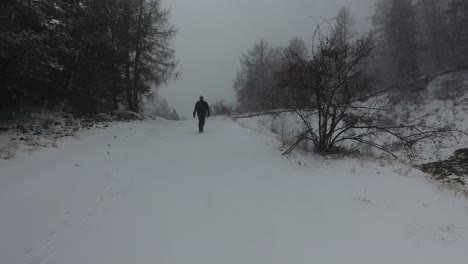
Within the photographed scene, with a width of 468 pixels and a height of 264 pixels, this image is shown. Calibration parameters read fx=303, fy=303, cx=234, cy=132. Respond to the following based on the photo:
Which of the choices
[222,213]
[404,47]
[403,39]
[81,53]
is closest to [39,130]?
[81,53]

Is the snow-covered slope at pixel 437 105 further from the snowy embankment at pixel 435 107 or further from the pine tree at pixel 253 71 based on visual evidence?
the pine tree at pixel 253 71

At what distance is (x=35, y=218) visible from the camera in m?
4.54

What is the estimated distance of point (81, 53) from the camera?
1522cm

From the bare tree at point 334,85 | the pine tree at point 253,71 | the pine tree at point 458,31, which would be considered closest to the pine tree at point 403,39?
the pine tree at point 458,31

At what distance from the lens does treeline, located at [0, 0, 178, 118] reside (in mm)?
10152

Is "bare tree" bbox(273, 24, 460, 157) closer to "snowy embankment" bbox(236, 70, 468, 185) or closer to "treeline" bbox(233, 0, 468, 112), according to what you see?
"snowy embankment" bbox(236, 70, 468, 185)

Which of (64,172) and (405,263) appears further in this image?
(64,172)

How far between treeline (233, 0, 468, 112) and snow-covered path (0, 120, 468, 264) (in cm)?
1822

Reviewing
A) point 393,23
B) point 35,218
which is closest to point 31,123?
point 35,218

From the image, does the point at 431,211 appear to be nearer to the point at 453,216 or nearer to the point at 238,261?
the point at 453,216

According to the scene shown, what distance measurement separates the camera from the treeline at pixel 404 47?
32.9m

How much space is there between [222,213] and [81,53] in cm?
1383

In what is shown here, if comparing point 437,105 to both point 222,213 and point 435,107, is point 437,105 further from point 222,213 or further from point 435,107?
point 222,213

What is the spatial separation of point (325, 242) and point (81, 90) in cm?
1521
